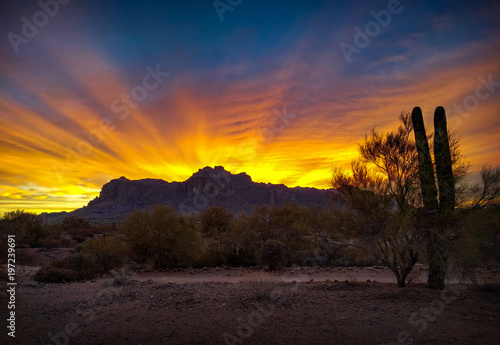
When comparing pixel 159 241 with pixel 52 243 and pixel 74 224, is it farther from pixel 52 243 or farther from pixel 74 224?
pixel 74 224

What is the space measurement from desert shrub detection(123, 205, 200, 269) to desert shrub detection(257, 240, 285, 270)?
4.96 m

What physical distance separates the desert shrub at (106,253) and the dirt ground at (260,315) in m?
6.41

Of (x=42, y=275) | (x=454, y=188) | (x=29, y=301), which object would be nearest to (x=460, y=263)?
(x=454, y=188)

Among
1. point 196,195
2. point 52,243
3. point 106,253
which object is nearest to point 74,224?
point 52,243

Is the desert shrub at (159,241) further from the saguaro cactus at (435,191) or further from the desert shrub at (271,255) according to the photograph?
the saguaro cactus at (435,191)

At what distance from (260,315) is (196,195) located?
321ft

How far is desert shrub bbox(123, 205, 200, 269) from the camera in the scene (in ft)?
64.1

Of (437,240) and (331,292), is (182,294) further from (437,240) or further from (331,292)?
(437,240)

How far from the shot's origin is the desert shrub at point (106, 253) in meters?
17.7

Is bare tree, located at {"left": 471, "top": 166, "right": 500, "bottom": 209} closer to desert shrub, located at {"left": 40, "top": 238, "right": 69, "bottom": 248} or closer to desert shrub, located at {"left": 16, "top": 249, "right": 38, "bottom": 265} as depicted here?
desert shrub, located at {"left": 16, "top": 249, "right": 38, "bottom": 265}

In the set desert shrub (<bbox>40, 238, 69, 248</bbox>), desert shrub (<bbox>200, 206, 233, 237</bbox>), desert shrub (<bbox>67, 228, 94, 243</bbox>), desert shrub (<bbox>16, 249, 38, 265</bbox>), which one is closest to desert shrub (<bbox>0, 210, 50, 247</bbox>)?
desert shrub (<bbox>40, 238, 69, 248</bbox>)

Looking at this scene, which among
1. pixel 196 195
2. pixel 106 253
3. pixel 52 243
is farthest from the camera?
pixel 196 195

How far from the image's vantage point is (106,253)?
18.1m

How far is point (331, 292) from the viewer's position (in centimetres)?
1024
